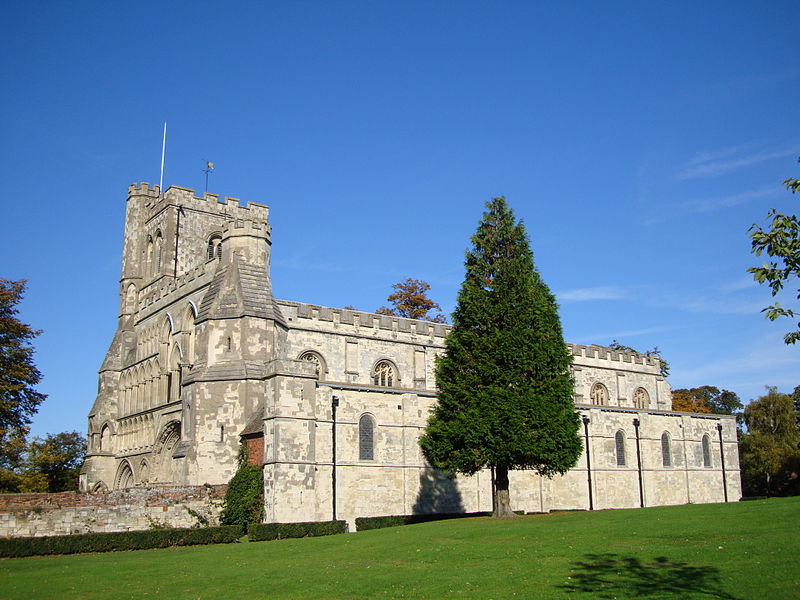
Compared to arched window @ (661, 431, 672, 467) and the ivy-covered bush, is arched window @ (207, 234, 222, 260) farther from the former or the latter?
arched window @ (661, 431, 672, 467)

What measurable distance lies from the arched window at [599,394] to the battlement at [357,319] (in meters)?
12.5

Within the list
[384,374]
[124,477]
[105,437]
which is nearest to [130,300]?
[105,437]

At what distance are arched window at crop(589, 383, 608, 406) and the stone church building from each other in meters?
0.11

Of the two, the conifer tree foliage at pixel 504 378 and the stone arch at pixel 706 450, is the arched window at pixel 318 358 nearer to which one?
the conifer tree foliage at pixel 504 378

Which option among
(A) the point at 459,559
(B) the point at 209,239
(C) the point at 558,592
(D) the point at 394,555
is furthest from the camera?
(B) the point at 209,239

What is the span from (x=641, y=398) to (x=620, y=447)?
15.1m

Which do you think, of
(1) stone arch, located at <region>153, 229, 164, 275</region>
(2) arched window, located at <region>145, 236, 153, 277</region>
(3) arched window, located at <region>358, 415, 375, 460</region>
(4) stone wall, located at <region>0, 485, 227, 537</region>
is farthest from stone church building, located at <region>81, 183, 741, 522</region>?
(4) stone wall, located at <region>0, 485, 227, 537</region>

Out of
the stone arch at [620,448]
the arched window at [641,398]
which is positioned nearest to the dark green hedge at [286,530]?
the stone arch at [620,448]

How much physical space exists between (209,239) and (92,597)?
108 ft

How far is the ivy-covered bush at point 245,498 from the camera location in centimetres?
2870

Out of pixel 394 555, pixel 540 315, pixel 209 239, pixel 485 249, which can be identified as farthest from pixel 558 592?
pixel 209 239

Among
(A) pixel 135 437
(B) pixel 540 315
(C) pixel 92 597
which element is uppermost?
(B) pixel 540 315

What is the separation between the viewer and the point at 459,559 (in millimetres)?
18094

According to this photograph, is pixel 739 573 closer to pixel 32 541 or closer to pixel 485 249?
pixel 485 249
